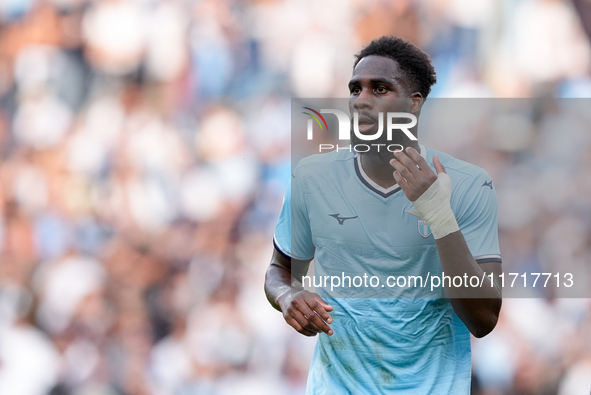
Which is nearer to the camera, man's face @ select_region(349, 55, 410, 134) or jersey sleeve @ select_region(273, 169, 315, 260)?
man's face @ select_region(349, 55, 410, 134)

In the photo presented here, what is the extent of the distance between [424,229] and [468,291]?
0.81 ft

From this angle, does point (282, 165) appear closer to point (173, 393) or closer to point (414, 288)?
point (173, 393)

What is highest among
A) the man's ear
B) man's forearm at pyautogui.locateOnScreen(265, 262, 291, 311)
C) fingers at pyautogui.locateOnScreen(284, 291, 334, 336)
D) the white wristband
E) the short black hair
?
the short black hair

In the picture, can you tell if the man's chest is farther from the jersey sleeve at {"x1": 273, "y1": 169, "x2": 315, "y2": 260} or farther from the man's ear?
the man's ear

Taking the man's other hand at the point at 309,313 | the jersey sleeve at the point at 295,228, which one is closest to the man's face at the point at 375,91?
the jersey sleeve at the point at 295,228

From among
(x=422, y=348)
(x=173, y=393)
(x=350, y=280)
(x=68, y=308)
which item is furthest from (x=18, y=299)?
(x=422, y=348)

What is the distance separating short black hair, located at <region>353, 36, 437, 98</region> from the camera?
185 centimetres

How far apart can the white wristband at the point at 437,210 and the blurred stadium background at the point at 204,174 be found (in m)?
1.23

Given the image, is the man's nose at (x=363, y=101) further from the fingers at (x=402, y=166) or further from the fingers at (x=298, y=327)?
the fingers at (x=298, y=327)

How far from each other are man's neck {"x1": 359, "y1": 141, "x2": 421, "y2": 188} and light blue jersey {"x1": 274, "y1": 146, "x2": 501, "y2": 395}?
0.02 meters

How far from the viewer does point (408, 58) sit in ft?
6.10

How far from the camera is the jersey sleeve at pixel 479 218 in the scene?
1619mm

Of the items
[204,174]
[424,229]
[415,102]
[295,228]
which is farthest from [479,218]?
[204,174]

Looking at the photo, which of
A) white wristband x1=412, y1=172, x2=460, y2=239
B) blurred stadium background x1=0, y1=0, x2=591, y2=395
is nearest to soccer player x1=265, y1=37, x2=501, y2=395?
white wristband x1=412, y1=172, x2=460, y2=239
